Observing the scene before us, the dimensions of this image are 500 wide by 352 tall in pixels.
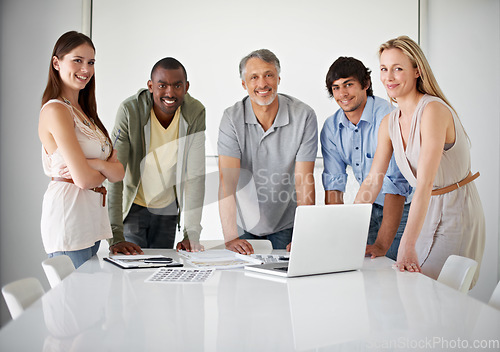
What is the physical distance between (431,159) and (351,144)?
117 cm

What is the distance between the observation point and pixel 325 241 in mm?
1703

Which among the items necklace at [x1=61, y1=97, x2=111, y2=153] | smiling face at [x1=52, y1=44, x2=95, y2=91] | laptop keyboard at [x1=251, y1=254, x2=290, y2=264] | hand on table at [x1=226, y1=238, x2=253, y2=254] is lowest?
→ hand on table at [x1=226, y1=238, x2=253, y2=254]

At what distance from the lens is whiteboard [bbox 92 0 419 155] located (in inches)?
150

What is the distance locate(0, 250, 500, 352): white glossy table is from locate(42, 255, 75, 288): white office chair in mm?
150

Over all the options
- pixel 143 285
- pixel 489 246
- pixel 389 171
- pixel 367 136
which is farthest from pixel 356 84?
pixel 143 285

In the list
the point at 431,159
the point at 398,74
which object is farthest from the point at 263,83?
the point at 431,159

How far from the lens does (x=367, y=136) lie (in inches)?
127

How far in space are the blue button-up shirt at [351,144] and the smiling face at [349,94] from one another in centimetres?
5

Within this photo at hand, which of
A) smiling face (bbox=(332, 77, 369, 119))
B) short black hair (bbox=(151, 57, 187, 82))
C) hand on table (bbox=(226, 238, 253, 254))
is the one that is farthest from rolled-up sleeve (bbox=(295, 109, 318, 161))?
short black hair (bbox=(151, 57, 187, 82))

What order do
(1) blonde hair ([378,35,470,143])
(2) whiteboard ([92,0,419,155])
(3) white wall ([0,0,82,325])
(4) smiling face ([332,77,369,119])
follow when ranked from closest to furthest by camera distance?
(1) blonde hair ([378,35,470,143]), (4) smiling face ([332,77,369,119]), (3) white wall ([0,0,82,325]), (2) whiteboard ([92,0,419,155])

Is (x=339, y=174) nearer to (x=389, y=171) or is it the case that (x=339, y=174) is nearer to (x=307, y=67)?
(x=389, y=171)

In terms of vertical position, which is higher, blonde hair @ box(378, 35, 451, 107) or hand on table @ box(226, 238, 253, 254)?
blonde hair @ box(378, 35, 451, 107)

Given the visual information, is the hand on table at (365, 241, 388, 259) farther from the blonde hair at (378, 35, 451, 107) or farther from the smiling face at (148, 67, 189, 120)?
the smiling face at (148, 67, 189, 120)

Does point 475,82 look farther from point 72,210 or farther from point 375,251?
point 72,210
